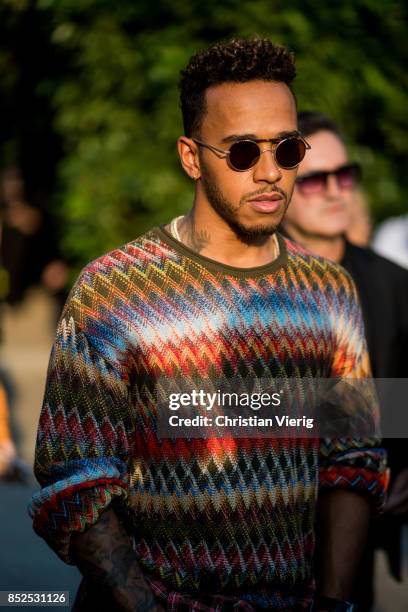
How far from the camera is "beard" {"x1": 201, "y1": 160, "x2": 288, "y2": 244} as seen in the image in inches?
108

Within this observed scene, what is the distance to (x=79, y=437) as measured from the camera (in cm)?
258

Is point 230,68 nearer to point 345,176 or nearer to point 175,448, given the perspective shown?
point 175,448

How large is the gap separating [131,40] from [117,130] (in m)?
0.76

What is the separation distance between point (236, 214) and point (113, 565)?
81 cm

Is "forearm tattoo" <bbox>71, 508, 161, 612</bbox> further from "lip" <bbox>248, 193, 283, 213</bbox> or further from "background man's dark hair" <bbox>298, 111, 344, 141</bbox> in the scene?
"background man's dark hair" <bbox>298, 111, 344, 141</bbox>

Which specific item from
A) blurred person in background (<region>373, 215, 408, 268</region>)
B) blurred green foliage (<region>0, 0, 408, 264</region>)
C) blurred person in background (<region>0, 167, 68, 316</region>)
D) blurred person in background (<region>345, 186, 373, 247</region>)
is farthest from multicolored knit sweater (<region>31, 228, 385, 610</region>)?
blurred person in background (<region>0, 167, 68, 316</region>)

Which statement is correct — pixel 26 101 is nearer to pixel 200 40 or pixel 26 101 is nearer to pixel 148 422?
pixel 200 40

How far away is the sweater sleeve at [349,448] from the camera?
2850 mm

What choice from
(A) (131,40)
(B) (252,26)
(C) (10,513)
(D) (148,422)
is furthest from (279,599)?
(A) (131,40)

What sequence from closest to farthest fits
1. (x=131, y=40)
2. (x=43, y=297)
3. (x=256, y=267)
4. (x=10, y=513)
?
1. (x=256, y=267)
2. (x=10, y=513)
3. (x=131, y=40)
4. (x=43, y=297)

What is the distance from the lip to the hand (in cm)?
161

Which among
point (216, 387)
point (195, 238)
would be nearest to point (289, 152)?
point (195, 238)

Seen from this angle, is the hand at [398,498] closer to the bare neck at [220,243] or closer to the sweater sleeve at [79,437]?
the bare neck at [220,243]

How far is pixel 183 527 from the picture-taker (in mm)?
2604
